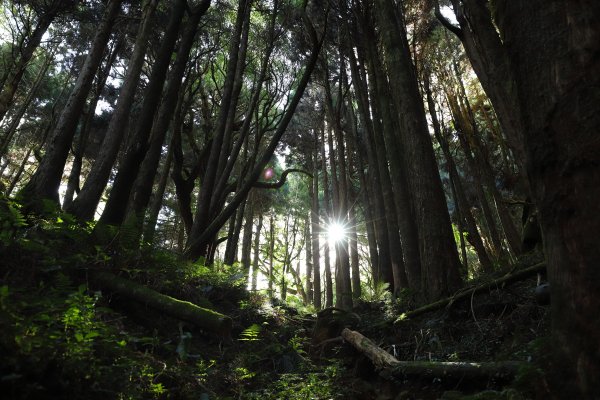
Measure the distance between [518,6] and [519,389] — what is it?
2.20 metres

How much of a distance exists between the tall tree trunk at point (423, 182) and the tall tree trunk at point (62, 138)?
549 centimetres

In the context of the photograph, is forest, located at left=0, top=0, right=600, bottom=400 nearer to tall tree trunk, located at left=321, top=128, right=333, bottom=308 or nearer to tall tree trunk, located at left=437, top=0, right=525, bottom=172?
tall tree trunk, located at left=437, top=0, right=525, bottom=172

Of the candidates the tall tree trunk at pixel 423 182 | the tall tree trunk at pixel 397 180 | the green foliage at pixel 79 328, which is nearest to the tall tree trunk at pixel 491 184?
the tall tree trunk at pixel 397 180

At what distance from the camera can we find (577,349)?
1.74 m

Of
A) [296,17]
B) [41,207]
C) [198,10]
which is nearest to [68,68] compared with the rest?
[296,17]

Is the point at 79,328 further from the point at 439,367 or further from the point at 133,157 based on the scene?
the point at 133,157

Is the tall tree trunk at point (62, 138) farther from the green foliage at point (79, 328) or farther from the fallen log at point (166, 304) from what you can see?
the green foliage at point (79, 328)

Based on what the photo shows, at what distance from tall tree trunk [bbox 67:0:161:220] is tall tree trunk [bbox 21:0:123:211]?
1.71 ft

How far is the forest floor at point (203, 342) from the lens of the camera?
1888mm

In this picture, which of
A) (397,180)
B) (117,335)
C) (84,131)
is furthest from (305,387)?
(84,131)

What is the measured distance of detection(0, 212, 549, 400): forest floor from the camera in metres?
1.89

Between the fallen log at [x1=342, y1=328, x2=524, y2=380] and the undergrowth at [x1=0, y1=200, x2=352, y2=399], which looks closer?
the undergrowth at [x1=0, y1=200, x2=352, y2=399]

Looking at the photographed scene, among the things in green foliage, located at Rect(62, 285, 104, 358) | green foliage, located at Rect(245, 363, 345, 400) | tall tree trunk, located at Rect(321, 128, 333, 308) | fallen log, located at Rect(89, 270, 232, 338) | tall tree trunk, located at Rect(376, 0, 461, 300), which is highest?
tall tree trunk, located at Rect(321, 128, 333, 308)

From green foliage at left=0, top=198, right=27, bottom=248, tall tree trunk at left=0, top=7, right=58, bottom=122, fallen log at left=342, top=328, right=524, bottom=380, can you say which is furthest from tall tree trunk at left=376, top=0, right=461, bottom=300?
tall tree trunk at left=0, top=7, right=58, bottom=122
